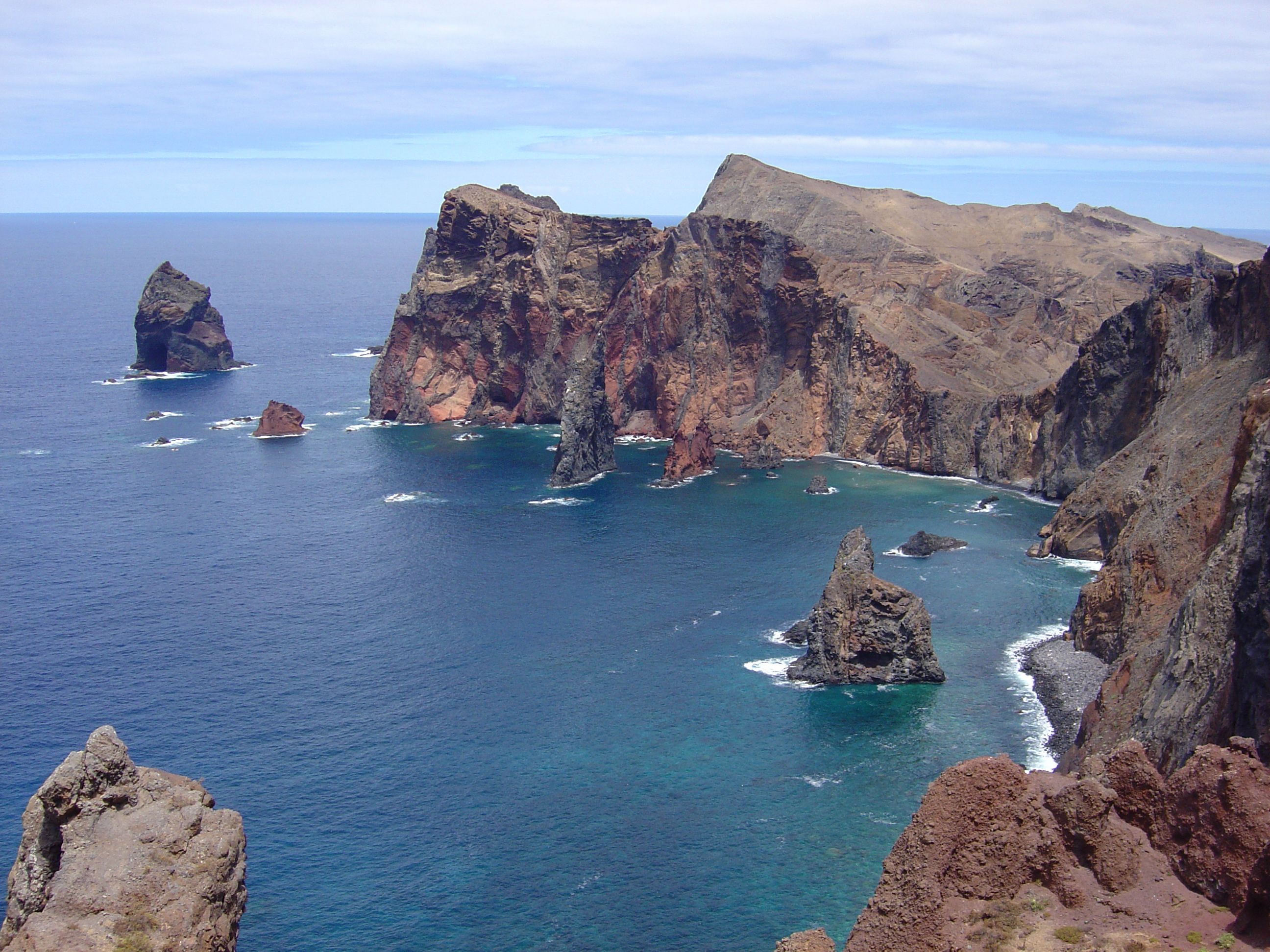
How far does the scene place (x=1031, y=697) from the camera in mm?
83938

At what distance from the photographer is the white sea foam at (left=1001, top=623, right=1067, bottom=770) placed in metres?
74.3

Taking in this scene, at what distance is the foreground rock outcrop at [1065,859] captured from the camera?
3425cm

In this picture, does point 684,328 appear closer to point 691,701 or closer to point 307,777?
point 691,701

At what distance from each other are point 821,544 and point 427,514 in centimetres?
4775

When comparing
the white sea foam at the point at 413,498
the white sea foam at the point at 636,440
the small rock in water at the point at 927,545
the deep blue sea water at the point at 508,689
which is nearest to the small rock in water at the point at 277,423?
the deep blue sea water at the point at 508,689

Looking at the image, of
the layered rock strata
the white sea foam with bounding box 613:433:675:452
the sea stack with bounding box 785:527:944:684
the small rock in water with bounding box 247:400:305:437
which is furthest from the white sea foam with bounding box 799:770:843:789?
the small rock in water with bounding box 247:400:305:437

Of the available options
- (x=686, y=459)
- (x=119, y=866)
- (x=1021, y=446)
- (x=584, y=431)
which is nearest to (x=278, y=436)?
(x=584, y=431)

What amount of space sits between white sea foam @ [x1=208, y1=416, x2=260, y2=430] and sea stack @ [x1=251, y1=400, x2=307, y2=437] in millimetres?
7428

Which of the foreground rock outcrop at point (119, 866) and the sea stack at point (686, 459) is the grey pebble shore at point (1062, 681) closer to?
the foreground rock outcrop at point (119, 866)

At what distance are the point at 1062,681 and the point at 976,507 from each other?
194ft

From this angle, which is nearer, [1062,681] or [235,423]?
[1062,681]

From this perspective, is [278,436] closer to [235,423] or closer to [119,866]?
[235,423]

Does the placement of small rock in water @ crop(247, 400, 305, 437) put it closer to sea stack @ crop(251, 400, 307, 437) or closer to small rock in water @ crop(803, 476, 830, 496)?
sea stack @ crop(251, 400, 307, 437)

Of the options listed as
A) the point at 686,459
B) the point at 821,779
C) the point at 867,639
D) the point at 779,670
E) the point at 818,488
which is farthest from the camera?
the point at 686,459
